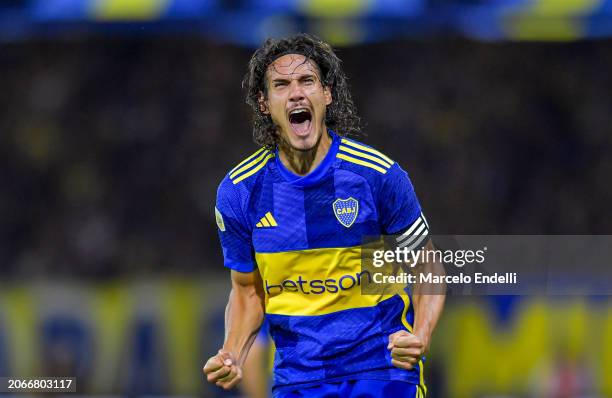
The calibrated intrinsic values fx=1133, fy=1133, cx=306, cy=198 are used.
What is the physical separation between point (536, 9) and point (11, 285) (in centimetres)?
509

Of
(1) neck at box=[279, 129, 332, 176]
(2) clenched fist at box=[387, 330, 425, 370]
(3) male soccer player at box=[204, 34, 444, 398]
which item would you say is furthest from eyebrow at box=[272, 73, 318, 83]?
(2) clenched fist at box=[387, 330, 425, 370]

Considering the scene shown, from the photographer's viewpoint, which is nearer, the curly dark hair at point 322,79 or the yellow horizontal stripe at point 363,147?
the yellow horizontal stripe at point 363,147

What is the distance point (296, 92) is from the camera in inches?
178

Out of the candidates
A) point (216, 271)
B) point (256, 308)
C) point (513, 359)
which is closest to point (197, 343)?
point (216, 271)

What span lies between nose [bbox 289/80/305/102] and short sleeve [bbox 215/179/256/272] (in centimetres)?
43

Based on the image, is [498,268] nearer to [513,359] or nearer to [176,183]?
[513,359]

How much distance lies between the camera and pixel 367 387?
172 inches

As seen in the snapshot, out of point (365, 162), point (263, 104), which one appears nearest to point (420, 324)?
point (365, 162)

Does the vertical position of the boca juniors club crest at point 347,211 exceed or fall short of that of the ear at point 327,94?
it falls short

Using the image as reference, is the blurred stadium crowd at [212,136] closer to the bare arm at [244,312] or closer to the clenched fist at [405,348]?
the bare arm at [244,312]

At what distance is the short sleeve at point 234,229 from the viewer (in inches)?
180

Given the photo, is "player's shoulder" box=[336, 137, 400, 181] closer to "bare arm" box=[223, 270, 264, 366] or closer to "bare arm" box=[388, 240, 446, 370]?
"bare arm" box=[388, 240, 446, 370]

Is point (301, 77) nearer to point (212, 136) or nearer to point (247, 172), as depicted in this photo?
point (247, 172)

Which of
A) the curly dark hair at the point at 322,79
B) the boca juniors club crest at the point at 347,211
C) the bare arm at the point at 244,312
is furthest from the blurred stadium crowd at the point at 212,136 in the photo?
the boca juniors club crest at the point at 347,211
